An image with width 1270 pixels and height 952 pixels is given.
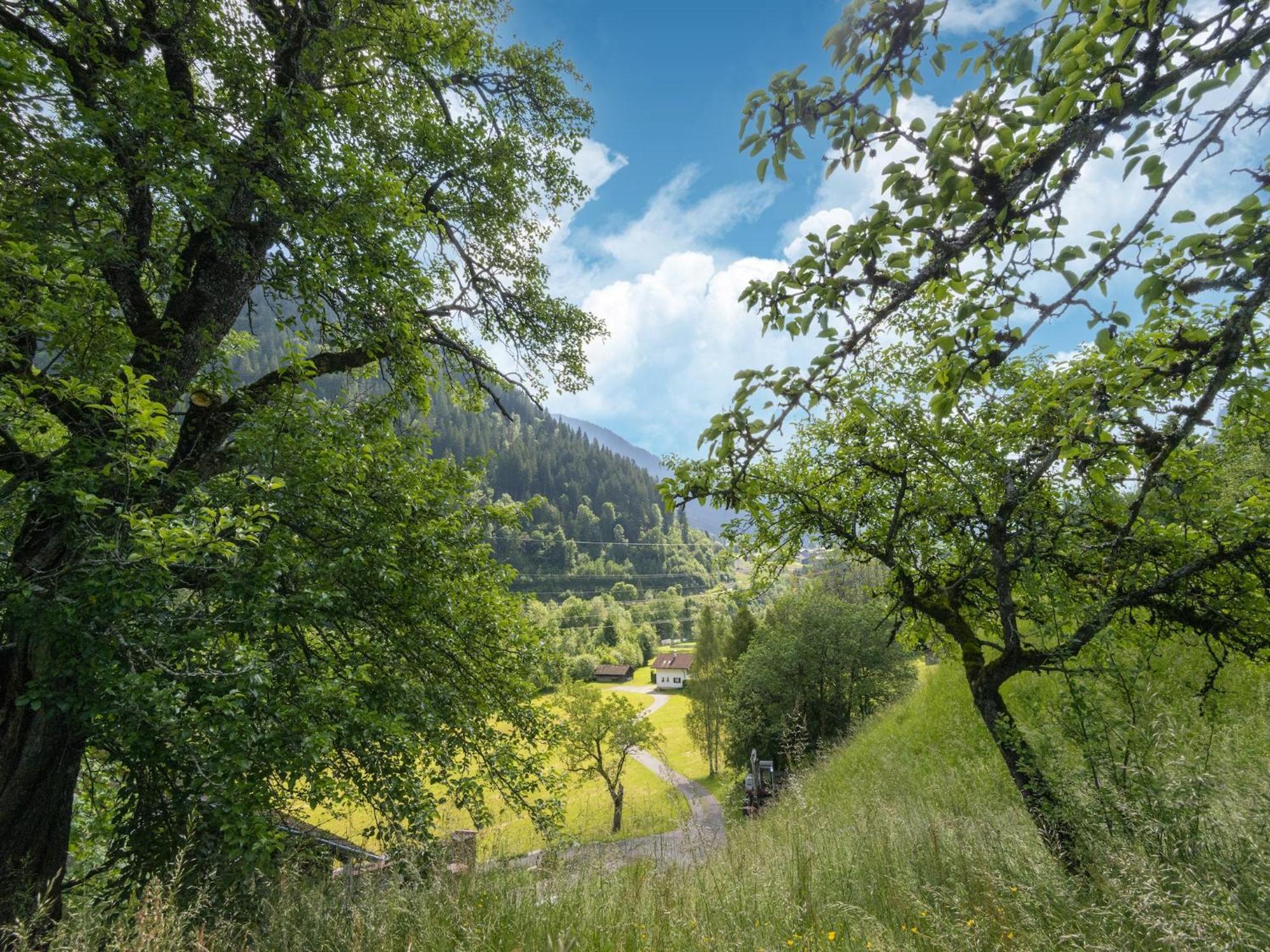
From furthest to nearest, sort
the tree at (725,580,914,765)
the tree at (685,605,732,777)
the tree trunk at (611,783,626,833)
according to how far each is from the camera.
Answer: the tree at (685,605,732,777) < the tree trunk at (611,783,626,833) < the tree at (725,580,914,765)

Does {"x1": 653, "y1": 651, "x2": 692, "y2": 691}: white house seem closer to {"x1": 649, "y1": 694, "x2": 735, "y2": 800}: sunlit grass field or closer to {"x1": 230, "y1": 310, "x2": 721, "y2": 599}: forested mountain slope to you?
{"x1": 649, "y1": 694, "x2": 735, "y2": 800}: sunlit grass field

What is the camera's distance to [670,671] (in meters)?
108

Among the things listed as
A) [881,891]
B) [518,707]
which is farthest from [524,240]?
[881,891]

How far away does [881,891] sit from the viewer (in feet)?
14.2

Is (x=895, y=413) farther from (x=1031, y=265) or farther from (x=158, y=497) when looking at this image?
(x=158, y=497)

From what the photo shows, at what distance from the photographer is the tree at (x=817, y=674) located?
28891 mm

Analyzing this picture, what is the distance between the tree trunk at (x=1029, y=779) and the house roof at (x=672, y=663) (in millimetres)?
107668

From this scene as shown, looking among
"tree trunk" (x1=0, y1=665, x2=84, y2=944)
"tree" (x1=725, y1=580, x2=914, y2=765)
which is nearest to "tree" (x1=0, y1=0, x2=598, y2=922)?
"tree trunk" (x1=0, y1=665, x2=84, y2=944)

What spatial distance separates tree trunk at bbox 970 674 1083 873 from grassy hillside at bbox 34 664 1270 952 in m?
0.21

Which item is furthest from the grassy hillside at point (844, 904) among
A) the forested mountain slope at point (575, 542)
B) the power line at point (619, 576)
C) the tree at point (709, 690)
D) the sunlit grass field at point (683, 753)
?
the power line at point (619, 576)

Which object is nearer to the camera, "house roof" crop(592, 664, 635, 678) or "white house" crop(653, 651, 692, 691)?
"white house" crop(653, 651, 692, 691)

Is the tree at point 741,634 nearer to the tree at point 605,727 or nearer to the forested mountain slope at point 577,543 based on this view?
the tree at point 605,727

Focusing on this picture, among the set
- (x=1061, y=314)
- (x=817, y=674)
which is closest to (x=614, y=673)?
(x=817, y=674)

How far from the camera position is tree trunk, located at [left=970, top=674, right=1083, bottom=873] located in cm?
436
